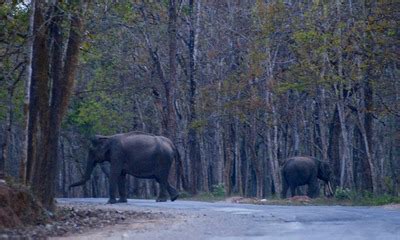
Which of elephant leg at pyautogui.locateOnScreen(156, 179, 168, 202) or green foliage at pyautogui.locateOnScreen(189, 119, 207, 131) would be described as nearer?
elephant leg at pyautogui.locateOnScreen(156, 179, 168, 202)

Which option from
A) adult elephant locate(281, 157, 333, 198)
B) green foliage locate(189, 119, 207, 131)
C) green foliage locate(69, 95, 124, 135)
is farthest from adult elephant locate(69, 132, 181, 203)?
green foliage locate(69, 95, 124, 135)

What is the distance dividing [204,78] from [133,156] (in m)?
15.9

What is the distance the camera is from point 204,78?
147 ft

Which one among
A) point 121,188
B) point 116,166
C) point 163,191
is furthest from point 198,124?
point 121,188

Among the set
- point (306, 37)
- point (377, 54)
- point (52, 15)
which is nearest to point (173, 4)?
point (306, 37)

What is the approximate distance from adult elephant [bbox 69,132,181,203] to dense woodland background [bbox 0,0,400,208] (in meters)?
3.01

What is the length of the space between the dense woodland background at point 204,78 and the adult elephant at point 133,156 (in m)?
3.01

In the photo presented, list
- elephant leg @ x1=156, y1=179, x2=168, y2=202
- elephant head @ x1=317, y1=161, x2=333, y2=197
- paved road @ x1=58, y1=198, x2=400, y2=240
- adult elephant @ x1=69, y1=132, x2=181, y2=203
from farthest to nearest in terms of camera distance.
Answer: elephant head @ x1=317, y1=161, x2=333, y2=197, elephant leg @ x1=156, y1=179, x2=168, y2=202, adult elephant @ x1=69, y1=132, x2=181, y2=203, paved road @ x1=58, y1=198, x2=400, y2=240

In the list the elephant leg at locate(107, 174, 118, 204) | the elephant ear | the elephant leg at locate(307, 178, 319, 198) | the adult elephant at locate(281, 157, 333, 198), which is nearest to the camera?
the elephant leg at locate(107, 174, 118, 204)

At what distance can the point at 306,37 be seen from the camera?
32031mm

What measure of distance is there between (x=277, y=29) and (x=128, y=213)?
1791 cm

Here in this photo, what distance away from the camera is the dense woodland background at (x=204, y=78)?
778 inches

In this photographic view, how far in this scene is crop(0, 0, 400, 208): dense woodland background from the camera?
64.8 ft

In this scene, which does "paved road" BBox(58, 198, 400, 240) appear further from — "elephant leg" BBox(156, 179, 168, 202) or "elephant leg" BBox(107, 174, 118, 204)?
"elephant leg" BBox(156, 179, 168, 202)
